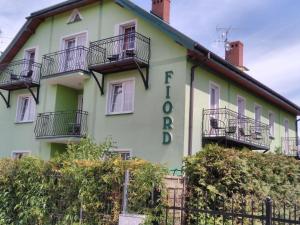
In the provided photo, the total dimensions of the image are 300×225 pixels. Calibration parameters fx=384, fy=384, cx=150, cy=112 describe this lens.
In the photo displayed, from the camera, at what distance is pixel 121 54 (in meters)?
16.1

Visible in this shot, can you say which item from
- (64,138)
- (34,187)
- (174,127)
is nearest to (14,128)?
(64,138)

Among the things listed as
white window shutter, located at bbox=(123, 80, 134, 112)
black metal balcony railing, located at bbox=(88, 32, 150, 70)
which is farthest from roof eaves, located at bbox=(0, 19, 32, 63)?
white window shutter, located at bbox=(123, 80, 134, 112)

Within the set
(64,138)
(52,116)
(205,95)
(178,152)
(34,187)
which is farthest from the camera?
(52,116)

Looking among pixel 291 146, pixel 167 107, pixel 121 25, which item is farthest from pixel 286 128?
pixel 121 25

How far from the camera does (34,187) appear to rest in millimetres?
8453

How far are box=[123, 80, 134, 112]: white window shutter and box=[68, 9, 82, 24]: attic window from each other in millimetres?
4846

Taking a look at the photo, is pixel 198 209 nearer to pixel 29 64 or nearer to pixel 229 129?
pixel 229 129

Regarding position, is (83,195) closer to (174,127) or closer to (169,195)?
(169,195)

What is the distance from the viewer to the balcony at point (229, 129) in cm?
1514

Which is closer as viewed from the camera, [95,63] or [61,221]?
[61,221]

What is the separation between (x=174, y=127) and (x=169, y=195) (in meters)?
7.54

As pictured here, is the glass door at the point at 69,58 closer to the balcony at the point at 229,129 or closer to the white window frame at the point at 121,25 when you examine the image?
the white window frame at the point at 121,25

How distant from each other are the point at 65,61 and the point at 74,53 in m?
0.66

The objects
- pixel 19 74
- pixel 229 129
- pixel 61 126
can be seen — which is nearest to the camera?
pixel 229 129
